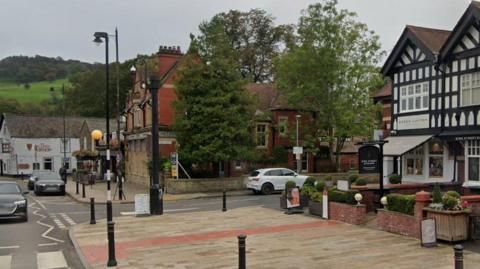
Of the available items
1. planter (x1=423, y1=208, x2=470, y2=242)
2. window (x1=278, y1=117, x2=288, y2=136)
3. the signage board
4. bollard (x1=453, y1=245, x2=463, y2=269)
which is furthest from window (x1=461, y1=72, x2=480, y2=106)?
window (x1=278, y1=117, x2=288, y2=136)

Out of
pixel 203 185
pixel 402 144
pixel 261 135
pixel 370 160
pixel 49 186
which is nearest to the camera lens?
pixel 370 160

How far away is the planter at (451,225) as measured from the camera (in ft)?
40.4

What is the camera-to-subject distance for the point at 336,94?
3503cm

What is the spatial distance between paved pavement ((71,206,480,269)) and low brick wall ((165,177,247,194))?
42.4 feet

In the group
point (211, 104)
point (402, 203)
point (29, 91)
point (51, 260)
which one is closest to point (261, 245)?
point (402, 203)

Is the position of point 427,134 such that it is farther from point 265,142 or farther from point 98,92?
point 98,92

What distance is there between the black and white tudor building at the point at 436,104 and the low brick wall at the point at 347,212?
8060 mm

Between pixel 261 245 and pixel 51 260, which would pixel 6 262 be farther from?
pixel 261 245

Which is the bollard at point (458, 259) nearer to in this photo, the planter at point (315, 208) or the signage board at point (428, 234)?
the signage board at point (428, 234)

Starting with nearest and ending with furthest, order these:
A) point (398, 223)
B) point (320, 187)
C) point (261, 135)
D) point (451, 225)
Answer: point (451, 225) → point (398, 223) → point (320, 187) → point (261, 135)

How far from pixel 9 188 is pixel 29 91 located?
93864mm

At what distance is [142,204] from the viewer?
1939 centimetres

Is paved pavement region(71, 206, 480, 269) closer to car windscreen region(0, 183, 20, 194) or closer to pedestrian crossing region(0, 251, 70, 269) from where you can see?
pedestrian crossing region(0, 251, 70, 269)

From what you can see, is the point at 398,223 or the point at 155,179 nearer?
the point at 398,223
